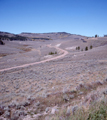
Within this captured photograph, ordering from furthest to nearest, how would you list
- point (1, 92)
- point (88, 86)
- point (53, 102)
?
point (1, 92) < point (88, 86) < point (53, 102)

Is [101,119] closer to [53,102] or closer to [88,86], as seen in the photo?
[53,102]

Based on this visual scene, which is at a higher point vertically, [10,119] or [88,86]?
[88,86]

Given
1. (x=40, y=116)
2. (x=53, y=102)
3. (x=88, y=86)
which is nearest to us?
(x=40, y=116)

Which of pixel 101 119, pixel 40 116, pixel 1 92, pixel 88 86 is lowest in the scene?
pixel 1 92

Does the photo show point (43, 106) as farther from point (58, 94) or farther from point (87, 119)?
point (87, 119)

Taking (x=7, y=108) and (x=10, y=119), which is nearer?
(x=10, y=119)

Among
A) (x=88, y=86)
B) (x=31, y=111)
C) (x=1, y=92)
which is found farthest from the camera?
(x=1, y=92)

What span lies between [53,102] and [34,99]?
1286mm

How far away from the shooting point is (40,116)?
4.36m

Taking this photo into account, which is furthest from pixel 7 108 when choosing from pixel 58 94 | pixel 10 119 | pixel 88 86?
pixel 88 86

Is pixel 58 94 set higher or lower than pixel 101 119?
lower

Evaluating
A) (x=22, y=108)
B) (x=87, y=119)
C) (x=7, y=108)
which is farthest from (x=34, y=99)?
(x=87, y=119)

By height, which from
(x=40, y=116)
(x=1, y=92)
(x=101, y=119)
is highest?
(x=101, y=119)

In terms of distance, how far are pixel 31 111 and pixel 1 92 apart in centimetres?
476
